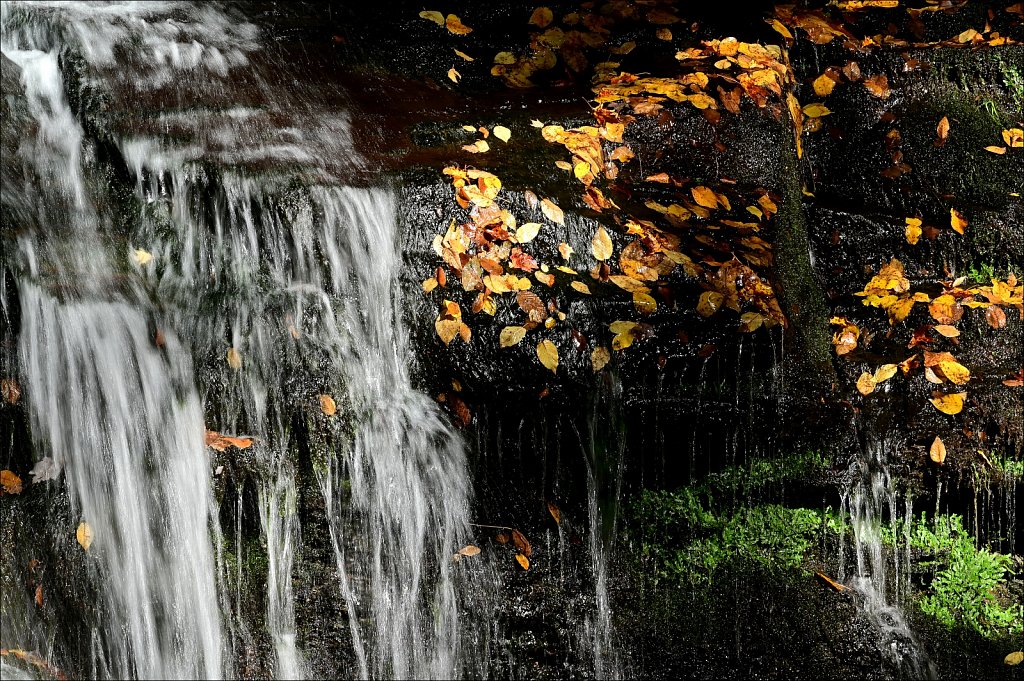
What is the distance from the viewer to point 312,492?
3320mm

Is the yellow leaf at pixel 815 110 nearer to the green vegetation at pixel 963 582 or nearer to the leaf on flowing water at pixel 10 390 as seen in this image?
the green vegetation at pixel 963 582

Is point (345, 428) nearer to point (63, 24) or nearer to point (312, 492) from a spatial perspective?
point (312, 492)

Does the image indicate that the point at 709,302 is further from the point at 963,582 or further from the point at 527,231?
the point at 963,582

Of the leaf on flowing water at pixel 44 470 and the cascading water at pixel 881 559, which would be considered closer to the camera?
the leaf on flowing water at pixel 44 470

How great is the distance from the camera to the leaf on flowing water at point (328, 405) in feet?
10.8

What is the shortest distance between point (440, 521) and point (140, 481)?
1269 millimetres

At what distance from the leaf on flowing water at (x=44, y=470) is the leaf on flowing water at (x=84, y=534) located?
236 mm

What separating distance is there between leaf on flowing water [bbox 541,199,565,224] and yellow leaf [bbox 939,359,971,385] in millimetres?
1890

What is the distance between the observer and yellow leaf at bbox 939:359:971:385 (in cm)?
363

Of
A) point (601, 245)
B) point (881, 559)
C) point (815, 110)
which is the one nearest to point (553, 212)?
point (601, 245)

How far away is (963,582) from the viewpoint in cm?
356

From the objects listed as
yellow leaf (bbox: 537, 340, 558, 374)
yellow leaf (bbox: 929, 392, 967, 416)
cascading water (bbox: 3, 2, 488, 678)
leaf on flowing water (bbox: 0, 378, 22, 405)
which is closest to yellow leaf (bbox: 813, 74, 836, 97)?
yellow leaf (bbox: 929, 392, 967, 416)

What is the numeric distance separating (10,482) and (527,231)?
96.5 inches

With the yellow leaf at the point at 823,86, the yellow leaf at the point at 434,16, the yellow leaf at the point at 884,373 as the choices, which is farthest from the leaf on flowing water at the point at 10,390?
the yellow leaf at the point at 823,86
